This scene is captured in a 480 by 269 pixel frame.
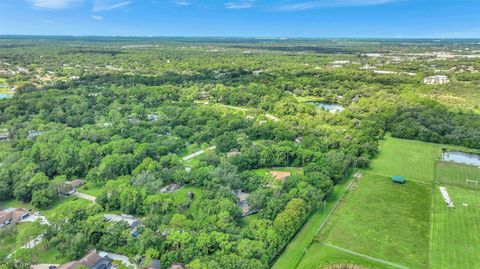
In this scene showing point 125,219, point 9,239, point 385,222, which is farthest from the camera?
point 385,222

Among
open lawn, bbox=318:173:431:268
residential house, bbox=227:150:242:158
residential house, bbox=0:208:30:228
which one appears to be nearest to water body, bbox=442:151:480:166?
open lawn, bbox=318:173:431:268

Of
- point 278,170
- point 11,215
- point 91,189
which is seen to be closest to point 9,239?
point 11,215

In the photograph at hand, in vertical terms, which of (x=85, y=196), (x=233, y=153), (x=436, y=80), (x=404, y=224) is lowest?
(x=404, y=224)

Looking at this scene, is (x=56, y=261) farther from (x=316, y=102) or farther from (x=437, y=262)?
(x=316, y=102)

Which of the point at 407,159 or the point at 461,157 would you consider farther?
the point at 461,157

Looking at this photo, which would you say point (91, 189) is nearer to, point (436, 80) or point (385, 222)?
point (385, 222)

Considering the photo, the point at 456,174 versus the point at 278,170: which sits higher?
the point at 278,170
